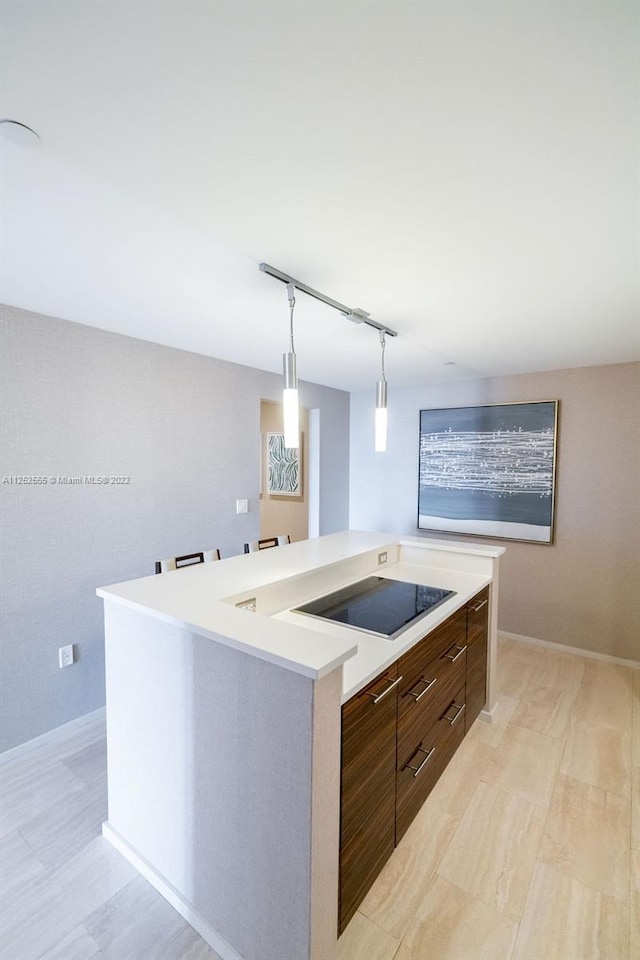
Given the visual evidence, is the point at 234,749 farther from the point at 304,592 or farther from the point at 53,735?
the point at 53,735

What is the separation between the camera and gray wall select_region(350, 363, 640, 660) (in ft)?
10.6

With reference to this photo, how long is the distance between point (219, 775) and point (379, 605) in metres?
0.96

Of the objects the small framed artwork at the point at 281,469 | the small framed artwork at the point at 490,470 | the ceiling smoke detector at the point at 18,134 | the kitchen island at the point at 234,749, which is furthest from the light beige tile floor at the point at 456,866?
the small framed artwork at the point at 281,469

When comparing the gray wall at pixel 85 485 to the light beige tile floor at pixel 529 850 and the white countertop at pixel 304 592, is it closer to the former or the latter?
the white countertop at pixel 304 592

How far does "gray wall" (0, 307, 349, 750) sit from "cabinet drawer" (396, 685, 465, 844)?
195 cm

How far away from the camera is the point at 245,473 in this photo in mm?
3514

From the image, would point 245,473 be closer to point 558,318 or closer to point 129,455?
point 129,455

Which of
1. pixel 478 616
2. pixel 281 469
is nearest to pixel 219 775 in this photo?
pixel 478 616

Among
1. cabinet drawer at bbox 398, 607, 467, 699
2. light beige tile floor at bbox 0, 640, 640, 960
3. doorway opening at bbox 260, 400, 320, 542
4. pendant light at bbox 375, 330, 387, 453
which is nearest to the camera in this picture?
light beige tile floor at bbox 0, 640, 640, 960

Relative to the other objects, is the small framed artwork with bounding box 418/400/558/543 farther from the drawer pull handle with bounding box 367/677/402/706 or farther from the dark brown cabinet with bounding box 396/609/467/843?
the drawer pull handle with bounding box 367/677/402/706

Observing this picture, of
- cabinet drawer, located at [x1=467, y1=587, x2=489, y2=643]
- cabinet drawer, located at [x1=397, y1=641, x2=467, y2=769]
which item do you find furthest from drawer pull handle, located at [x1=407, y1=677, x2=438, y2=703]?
cabinet drawer, located at [x1=467, y1=587, x2=489, y2=643]

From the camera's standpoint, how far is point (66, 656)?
8.03 feet

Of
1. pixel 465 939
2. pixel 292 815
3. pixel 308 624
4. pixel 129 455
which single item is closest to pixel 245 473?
pixel 129 455

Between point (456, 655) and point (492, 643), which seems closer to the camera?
point (456, 655)
